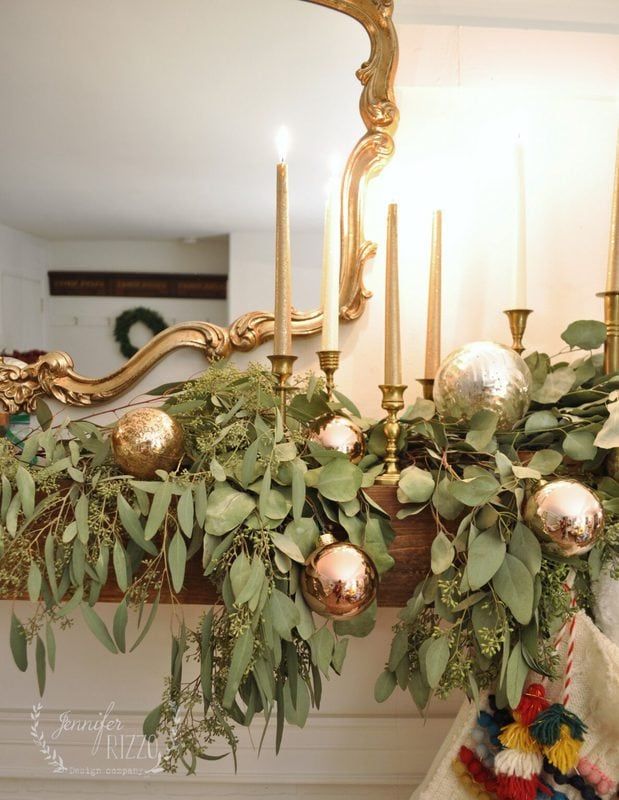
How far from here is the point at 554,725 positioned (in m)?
0.82

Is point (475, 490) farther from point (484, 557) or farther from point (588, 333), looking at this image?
point (588, 333)

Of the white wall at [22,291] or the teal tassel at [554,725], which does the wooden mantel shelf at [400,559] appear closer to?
the teal tassel at [554,725]

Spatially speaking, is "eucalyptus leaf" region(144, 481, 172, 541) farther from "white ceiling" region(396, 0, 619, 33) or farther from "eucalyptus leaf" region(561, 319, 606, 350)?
"white ceiling" region(396, 0, 619, 33)

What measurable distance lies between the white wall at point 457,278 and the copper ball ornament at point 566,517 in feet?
1.41

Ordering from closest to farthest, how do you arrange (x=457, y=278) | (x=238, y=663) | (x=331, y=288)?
(x=238, y=663)
(x=331, y=288)
(x=457, y=278)

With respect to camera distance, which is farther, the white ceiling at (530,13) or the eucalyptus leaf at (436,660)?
the white ceiling at (530,13)

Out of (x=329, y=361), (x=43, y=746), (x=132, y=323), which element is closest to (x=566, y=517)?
(x=329, y=361)

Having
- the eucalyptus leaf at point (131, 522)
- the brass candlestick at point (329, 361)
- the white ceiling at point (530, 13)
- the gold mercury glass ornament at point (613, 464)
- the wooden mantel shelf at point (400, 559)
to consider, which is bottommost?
the wooden mantel shelf at point (400, 559)

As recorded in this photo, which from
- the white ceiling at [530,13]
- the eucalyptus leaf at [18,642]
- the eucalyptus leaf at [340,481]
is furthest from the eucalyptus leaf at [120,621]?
the white ceiling at [530,13]

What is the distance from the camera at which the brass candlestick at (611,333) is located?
40.9 inches

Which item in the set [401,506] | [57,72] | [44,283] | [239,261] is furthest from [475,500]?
[57,72]

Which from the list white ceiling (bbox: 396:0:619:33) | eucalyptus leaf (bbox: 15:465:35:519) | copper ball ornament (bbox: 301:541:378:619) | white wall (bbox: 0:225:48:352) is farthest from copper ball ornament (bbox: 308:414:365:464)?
white ceiling (bbox: 396:0:619:33)

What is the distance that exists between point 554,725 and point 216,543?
457 millimetres

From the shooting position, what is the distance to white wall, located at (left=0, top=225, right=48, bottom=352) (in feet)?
3.79
